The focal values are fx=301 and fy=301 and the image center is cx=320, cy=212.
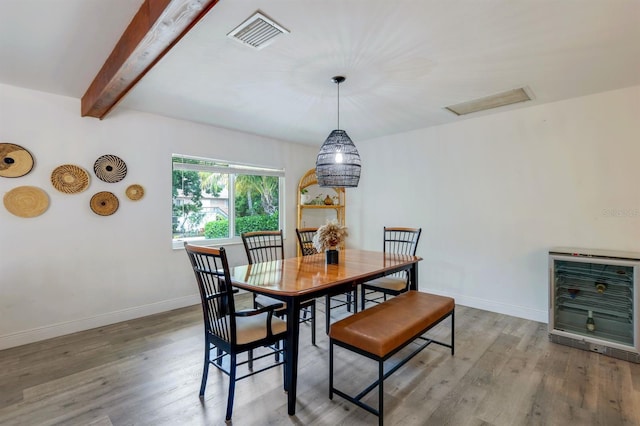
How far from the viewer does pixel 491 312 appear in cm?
382

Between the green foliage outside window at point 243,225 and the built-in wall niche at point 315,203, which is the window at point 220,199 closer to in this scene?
the green foliage outside window at point 243,225

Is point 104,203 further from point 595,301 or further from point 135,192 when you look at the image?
point 595,301

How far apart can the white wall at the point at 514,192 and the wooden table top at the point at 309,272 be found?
1.47 m

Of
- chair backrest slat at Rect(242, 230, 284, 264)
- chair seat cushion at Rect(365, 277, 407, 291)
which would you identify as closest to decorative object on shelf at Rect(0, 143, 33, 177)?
chair backrest slat at Rect(242, 230, 284, 264)

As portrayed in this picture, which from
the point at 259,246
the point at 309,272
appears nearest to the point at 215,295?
the point at 309,272

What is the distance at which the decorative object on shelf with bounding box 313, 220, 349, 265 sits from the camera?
2793mm

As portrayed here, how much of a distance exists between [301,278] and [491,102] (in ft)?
9.54

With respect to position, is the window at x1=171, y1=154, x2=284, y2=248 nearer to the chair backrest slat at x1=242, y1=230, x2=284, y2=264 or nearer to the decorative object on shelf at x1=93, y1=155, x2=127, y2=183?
the decorative object on shelf at x1=93, y1=155, x2=127, y2=183

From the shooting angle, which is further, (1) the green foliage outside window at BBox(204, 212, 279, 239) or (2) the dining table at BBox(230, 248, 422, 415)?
(1) the green foliage outside window at BBox(204, 212, 279, 239)

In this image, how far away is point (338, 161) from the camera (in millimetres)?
2758

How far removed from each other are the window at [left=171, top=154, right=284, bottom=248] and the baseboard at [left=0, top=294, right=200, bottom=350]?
2.53 ft

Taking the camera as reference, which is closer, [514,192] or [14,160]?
[14,160]

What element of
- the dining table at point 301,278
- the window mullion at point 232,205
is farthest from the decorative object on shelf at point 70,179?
the dining table at point 301,278

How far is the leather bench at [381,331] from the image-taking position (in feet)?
6.17
